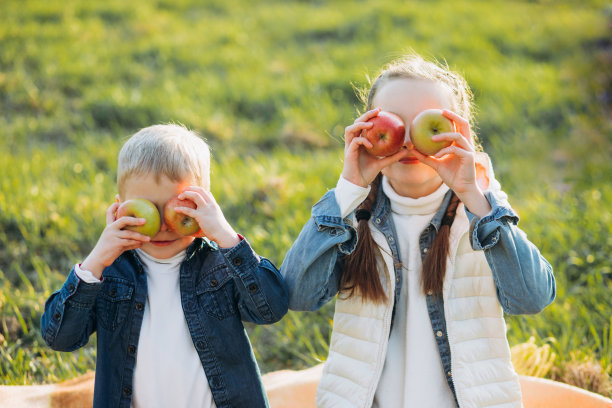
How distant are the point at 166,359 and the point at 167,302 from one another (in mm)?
173

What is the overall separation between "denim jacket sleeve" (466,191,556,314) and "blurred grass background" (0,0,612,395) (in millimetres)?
781

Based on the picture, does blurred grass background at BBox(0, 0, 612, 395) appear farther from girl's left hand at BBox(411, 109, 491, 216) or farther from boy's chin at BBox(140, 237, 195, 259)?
boy's chin at BBox(140, 237, 195, 259)

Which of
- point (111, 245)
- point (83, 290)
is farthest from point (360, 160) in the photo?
point (83, 290)

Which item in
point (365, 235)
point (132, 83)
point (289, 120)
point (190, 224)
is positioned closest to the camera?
point (190, 224)

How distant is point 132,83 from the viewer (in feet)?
20.6

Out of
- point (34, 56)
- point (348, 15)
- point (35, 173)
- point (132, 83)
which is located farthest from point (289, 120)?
point (348, 15)

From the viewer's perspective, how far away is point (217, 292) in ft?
6.82

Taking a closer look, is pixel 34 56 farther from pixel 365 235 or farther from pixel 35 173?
pixel 365 235

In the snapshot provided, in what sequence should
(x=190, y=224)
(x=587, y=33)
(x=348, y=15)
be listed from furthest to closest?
(x=348, y=15) → (x=587, y=33) → (x=190, y=224)

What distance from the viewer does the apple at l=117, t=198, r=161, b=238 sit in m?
1.92

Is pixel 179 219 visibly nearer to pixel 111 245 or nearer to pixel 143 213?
pixel 143 213

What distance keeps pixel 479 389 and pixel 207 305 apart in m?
0.89

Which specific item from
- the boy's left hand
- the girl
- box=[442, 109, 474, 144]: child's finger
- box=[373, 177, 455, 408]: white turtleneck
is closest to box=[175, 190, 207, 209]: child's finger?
the boy's left hand

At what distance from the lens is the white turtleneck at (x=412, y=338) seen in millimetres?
2143
